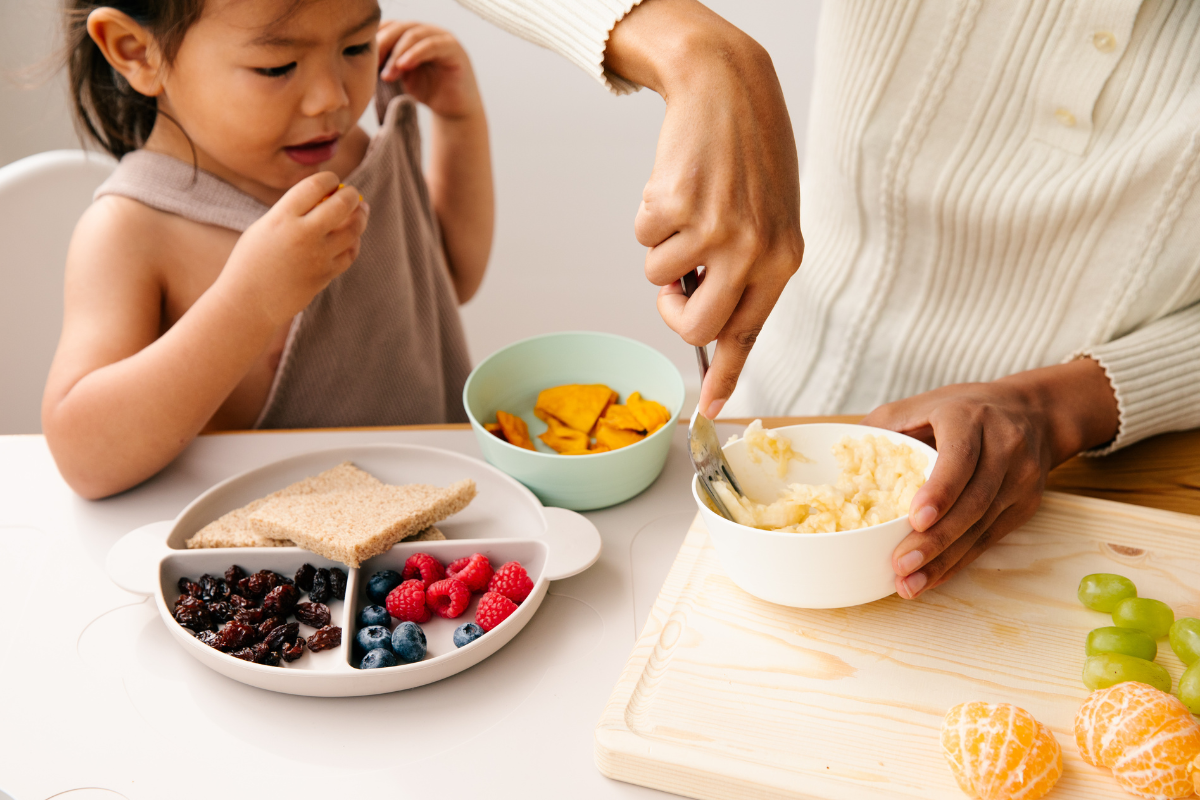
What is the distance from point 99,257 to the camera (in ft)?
3.37

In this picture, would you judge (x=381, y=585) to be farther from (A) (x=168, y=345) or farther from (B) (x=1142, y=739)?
(B) (x=1142, y=739)

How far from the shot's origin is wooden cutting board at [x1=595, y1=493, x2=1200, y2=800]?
A: 62 centimetres

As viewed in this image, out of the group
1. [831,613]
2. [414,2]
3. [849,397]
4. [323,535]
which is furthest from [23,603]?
[414,2]

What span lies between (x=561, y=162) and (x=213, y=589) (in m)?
1.78

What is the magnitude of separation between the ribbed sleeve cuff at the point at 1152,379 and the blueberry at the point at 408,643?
796 millimetres

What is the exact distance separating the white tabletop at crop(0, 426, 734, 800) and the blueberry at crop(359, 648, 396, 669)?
0.03 m

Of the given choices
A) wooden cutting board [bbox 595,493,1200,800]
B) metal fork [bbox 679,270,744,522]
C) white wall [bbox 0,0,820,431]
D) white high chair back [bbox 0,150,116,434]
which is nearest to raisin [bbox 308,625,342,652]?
wooden cutting board [bbox 595,493,1200,800]

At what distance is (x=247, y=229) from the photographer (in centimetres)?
108

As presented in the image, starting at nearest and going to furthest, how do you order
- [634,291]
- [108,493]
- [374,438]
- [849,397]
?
[108,493] < [374,438] < [849,397] < [634,291]

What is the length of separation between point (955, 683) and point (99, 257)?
42.2 inches

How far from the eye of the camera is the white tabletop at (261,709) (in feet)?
2.08

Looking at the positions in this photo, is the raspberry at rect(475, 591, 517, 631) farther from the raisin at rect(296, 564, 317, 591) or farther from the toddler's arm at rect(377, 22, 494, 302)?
the toddler's arm at rect(377, 22, 494, 302)

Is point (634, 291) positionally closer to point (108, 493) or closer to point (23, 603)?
point (108, 493)

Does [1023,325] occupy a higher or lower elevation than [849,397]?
higher
